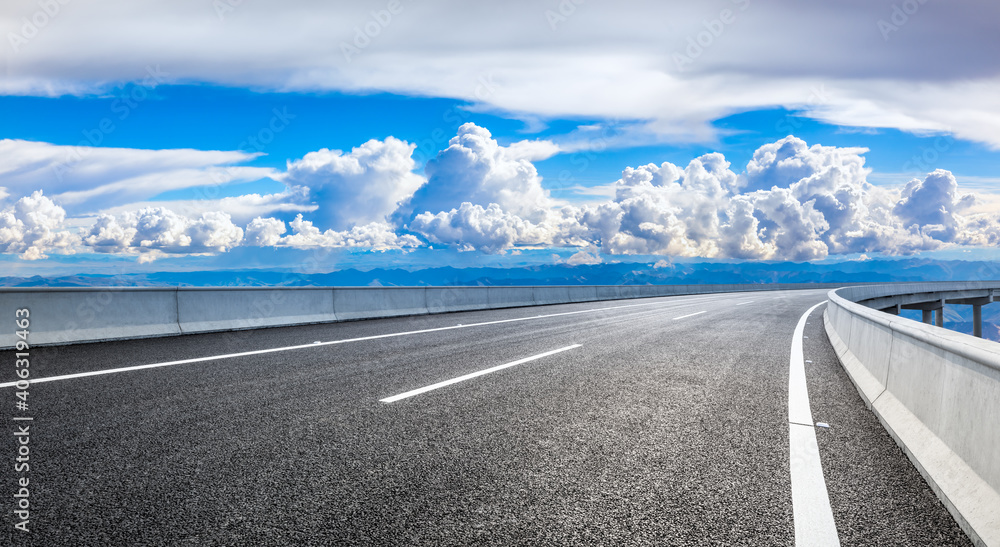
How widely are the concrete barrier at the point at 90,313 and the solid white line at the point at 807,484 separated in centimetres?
1048

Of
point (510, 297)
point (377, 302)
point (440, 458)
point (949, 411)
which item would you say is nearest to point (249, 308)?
point (377, 302)

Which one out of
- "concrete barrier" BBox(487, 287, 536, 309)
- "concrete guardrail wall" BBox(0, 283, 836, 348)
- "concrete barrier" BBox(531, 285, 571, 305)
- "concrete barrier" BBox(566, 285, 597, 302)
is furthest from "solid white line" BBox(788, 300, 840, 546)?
"concrete barrier" BBox(566, 285, 597, 302)

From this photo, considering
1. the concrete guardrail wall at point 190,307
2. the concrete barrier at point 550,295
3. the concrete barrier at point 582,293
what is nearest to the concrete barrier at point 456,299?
the concrete guardrail wall at point 190,307

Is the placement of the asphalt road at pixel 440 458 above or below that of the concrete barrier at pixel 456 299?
below

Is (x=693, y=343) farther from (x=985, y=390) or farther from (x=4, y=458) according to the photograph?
(x=4, y=458)

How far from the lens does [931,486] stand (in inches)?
149

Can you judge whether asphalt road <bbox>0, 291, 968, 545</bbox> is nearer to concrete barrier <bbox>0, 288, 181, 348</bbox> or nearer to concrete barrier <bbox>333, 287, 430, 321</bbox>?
concrete barrier <bbox>0, 288, 181, 348</bbox>

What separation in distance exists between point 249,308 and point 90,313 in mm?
3265

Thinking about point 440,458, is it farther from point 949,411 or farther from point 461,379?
point 949,411

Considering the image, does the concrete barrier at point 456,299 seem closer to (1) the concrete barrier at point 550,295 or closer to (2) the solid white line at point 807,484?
(1) the concrete barrier at point 550,295

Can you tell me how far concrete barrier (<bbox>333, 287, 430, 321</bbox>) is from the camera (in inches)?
624

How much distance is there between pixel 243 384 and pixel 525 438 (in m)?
3.57

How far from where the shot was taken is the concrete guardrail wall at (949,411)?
3.17 m

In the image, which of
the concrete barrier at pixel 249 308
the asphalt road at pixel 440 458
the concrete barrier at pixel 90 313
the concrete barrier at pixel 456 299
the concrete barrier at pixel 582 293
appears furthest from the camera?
the concrete barrier at pixel 582 293
